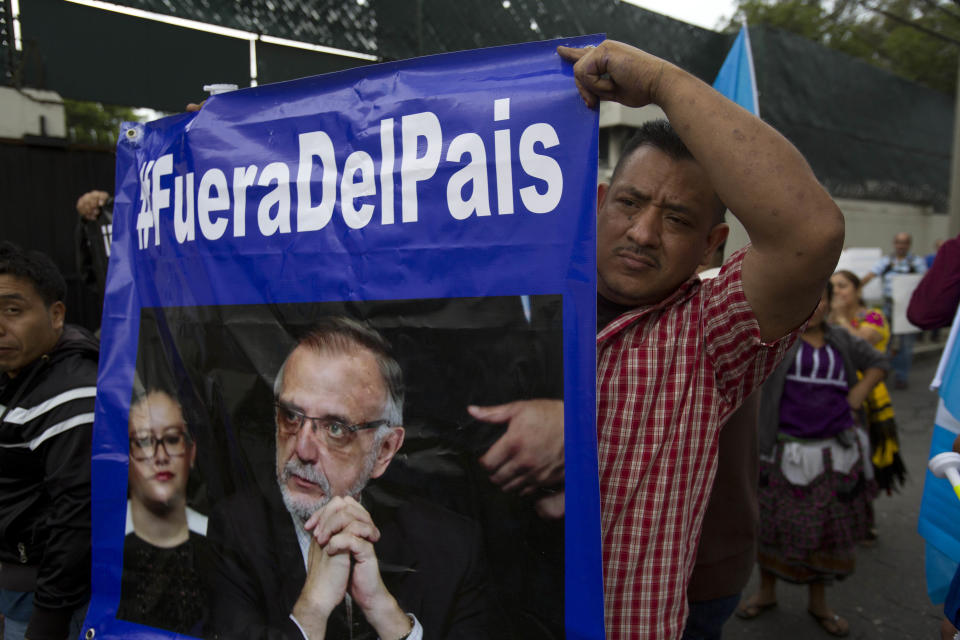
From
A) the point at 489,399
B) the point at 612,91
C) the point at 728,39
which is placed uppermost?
the point at 728,39

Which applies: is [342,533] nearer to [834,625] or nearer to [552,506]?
[552,506]

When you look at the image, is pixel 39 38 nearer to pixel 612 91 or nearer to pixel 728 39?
pixel 612 91

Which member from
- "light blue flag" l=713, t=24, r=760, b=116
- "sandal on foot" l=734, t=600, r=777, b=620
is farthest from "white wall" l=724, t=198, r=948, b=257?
"sandal on foot" l=734, t=600, r=777, b=620

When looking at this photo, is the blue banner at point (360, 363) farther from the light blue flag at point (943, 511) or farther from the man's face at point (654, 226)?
the light blue flag at point (943, 511)

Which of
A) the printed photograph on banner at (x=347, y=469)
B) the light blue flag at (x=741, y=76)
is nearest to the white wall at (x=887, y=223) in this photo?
the light blue flag at (x=741, y=76)

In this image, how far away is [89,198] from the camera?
10.7 feet

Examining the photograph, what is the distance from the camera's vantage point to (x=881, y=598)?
3.55m

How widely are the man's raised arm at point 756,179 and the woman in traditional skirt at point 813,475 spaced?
2358mm

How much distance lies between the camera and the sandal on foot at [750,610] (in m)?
3.42

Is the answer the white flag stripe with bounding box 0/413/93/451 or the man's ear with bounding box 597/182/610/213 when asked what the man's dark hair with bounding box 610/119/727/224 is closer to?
the man's ear with bounding box 597/182/610/213

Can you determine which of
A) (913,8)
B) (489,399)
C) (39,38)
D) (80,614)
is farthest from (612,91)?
(913,8)

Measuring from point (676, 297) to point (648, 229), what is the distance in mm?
146

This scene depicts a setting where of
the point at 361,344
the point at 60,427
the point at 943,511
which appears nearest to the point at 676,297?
the point at 361,344

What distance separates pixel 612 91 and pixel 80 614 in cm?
191
